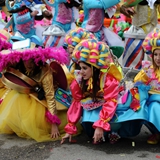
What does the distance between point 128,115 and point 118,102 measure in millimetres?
155

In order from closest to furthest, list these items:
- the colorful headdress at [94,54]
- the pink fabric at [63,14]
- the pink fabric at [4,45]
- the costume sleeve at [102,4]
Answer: the colorful headdress at [94,54], the pink fabric at [4,45], the costume sleeve at [102,4], the pink fabric at [63,14]

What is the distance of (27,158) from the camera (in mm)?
2992

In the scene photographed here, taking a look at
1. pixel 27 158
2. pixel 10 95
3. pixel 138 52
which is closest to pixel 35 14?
pixel 138 52

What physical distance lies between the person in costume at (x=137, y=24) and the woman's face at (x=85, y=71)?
208cm

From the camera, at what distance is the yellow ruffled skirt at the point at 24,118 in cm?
335

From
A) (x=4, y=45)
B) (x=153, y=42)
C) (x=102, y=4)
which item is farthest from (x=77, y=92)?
(x=102, y=4)

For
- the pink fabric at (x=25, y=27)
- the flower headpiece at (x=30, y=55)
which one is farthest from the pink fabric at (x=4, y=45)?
the pink fabric at (x=25, y=27)

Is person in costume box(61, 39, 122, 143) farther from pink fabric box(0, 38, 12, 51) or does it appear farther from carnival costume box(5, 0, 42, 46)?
carnival costume box(5, 0, 42, 46)

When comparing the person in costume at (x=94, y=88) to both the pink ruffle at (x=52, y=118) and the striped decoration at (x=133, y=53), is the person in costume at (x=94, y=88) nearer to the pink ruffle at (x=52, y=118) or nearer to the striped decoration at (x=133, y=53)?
the pink ruffle at (x=52, y=118)

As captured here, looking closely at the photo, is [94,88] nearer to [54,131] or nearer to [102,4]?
[54,131]

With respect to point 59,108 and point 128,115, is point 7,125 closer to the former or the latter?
point 59,108

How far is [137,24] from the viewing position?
509 centimetres

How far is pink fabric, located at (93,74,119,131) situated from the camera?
2.93 metres

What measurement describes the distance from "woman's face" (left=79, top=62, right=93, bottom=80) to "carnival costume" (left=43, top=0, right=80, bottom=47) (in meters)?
2.62
